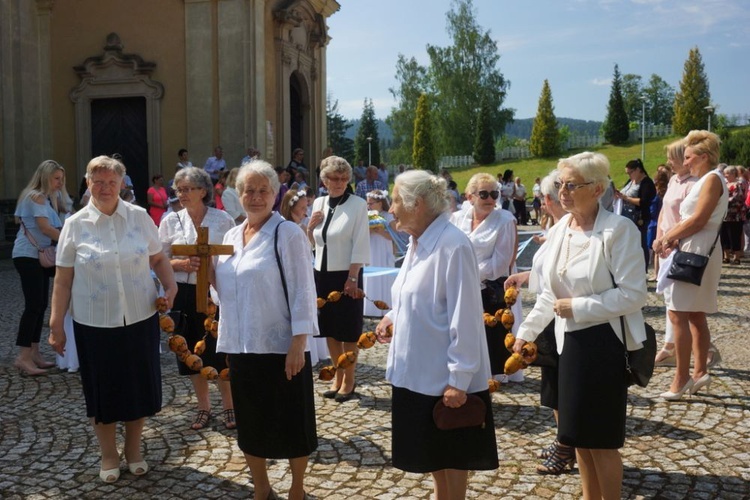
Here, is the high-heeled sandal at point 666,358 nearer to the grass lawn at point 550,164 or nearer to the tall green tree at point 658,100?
the grass lawn at point 550,164

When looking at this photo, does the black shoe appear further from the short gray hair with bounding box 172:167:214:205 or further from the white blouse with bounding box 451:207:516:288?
the short gray hair with bounding box 172:167:214:205

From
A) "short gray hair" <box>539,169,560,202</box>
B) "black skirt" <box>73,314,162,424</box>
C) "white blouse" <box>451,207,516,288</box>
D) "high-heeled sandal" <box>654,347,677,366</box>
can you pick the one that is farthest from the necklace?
"high-heeled sandal" <box>654,347,677,366</box>

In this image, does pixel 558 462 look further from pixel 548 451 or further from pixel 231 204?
pixel 231 204

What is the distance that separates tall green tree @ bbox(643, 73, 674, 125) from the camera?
4596 inches

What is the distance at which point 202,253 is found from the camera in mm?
4121

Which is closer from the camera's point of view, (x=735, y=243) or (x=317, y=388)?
(x=317, y=388)

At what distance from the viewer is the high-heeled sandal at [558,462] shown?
457 cm

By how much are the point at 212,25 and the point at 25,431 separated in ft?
50.5

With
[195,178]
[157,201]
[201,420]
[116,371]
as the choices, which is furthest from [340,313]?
[157,201]

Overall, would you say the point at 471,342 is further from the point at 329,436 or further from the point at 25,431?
the point at 25,431

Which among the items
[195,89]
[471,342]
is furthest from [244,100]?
[471,342]

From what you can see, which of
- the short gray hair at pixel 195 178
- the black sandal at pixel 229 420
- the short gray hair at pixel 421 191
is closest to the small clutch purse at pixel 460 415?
the short gray hair at pixel 421 191

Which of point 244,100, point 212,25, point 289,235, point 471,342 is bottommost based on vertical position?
point 471,342

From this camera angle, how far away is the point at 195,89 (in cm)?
1934
